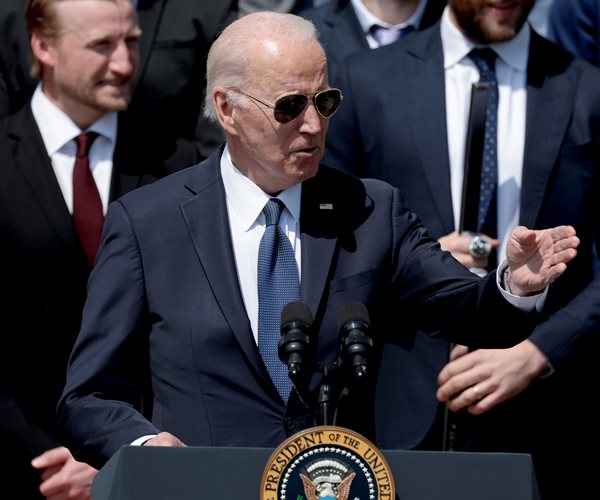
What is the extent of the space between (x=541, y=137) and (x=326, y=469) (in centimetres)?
235

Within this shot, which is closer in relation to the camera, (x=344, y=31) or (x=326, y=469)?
(x=326, y=469)

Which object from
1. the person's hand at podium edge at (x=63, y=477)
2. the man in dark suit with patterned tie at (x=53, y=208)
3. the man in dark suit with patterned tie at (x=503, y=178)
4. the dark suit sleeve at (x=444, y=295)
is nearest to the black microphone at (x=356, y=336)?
the dark suit sleeve at (x=444, y=295)

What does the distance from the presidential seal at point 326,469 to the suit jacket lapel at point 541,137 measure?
2.19 m

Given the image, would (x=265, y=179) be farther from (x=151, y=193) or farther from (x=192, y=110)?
(x=192, y=110)

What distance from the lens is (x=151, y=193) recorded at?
171 inches

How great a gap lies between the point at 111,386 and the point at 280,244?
604mm

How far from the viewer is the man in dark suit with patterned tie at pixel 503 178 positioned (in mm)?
5316

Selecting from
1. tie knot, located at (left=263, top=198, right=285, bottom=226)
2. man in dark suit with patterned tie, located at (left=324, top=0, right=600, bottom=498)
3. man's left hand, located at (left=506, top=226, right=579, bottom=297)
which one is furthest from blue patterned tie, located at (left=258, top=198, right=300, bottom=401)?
man in dark suit with patterned tie, located at (left=324, top=0, right=600, bottom=498)

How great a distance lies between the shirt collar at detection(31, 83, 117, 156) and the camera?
226 inches

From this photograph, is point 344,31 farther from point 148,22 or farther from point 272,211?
point 272,211

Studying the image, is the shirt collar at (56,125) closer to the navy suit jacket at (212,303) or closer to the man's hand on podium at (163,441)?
the navy suit jacket at (212,303)

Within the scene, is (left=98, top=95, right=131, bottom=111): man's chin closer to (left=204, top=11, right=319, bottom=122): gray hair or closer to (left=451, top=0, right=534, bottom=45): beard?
(left=451, top=0, right=534, bottom=45): beard

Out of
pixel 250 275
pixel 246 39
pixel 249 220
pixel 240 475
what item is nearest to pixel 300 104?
pixel 246 39

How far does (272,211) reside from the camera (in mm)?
4262
